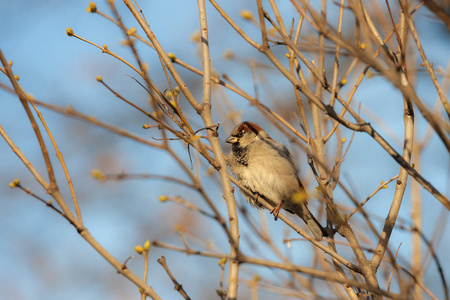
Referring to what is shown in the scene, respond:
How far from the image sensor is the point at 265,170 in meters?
4.06

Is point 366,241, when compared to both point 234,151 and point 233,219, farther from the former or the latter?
point 234,151

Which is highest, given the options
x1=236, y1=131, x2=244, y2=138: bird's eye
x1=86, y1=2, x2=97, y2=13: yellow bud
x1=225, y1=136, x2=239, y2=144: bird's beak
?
x1=236, y1=131, x2=244, y2=138: bird's eye

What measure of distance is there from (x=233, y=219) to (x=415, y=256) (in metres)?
1.57

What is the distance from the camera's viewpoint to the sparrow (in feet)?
13.3

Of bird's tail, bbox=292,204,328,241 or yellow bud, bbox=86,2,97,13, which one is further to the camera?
bird's tail, bbox=292,204,328,241

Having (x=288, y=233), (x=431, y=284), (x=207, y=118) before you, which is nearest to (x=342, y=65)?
(x=431, y=284)

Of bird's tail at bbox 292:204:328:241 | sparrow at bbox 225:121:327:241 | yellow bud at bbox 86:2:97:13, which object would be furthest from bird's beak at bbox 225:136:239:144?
yellow bud at bbox 86:2:97:13

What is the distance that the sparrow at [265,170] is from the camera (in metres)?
4.05

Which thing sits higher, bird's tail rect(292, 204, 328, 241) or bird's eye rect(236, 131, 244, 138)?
bird's eye rect(236, 131, 244, 138)

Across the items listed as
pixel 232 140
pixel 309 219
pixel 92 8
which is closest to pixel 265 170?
pixel 232 140

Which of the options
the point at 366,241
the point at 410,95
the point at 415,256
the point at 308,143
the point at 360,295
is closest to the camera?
the point at 410,95

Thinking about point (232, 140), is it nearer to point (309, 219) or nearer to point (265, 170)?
point (265, 170)

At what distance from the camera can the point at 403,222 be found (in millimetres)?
1952

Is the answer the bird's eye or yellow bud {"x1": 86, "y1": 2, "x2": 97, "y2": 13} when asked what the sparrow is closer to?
the bird's eye
